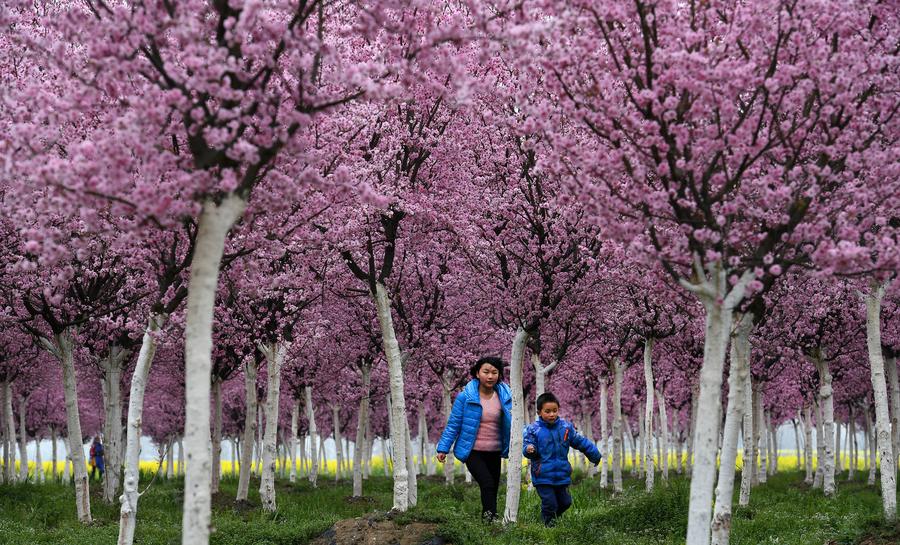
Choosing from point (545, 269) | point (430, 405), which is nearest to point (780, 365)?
point (545, 269)

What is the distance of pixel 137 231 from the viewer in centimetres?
659

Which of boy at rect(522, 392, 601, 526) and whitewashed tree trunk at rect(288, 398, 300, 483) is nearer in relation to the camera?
boy at rect(522, 392, 601, 526)

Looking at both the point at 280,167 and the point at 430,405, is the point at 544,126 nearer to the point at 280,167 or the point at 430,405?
the point at 280,167

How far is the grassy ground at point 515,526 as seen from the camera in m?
11.0

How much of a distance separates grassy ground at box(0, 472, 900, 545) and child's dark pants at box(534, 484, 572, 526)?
0.66 feet

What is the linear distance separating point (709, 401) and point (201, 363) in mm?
4287

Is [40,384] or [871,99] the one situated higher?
[871,99]

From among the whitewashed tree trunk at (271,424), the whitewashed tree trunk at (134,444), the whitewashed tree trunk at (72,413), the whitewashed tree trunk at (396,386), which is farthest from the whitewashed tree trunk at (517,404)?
the whitewashed tree trunk at (72,413)

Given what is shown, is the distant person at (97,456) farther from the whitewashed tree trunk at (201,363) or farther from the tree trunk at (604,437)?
the whitewashed tree trunk at (201,363)

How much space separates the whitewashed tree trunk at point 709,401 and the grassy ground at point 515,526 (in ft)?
11.8

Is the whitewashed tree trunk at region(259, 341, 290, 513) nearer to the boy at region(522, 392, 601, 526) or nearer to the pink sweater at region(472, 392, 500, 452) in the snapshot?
the pink sweater at region(472, 392, 500, 452)

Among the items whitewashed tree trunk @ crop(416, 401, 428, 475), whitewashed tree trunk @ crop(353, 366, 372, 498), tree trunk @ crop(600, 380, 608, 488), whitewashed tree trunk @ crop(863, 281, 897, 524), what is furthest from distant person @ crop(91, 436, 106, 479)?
whitewashed tree trunk @ crop(863, 281, 897, 524)

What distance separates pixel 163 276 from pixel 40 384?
87.9 feet

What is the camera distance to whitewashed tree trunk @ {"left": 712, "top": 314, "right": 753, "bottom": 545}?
28.4 feet
